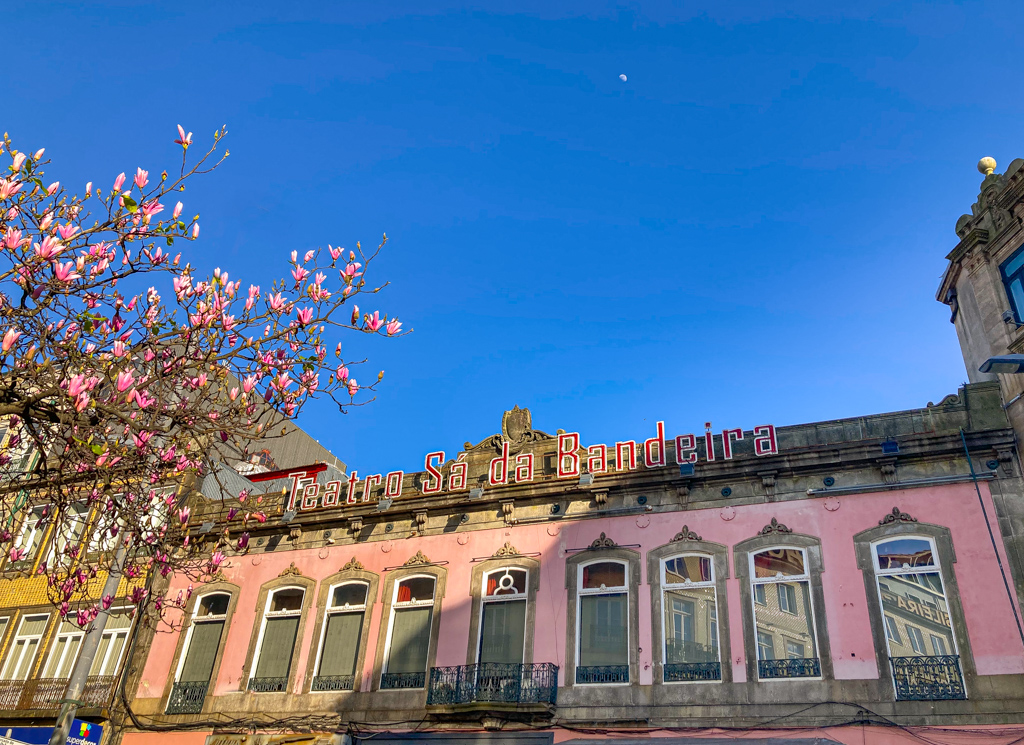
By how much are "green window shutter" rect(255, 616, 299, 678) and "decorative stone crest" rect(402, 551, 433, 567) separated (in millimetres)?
3328

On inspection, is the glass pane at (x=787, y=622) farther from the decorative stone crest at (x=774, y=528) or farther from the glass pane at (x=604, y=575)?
the glass pane at (x=604, y=575)

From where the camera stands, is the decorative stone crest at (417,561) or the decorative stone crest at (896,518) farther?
the decorative stone crest at (417,561)

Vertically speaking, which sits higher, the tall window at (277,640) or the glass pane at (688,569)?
the glass pane at (688,569)

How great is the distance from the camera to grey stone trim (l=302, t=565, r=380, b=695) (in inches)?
750

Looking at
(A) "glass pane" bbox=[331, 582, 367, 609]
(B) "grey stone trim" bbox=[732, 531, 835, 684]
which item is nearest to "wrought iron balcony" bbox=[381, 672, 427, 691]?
(A) "glass pane" bbox=[331, 582, 367, 609]

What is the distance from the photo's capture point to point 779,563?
16516 millimetres

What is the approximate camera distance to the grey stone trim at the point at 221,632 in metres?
20.2

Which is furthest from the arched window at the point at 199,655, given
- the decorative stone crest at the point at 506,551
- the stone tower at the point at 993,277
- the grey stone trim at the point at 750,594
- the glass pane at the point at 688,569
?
the stone tower at the point at 993,277

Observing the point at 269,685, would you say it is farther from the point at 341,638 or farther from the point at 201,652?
the point at 201,652

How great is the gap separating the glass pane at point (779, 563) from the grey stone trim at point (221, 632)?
44.0 feet

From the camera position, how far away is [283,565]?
2142 cm

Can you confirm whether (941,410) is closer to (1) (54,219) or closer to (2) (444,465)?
(2) (444,465)

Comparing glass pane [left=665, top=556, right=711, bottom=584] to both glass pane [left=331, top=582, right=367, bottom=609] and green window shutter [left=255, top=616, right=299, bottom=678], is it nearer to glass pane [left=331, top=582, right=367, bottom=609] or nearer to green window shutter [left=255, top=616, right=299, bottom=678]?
glass pane [left=331, top=582, right=367, bottom=609]

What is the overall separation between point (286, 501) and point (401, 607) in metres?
5.17
